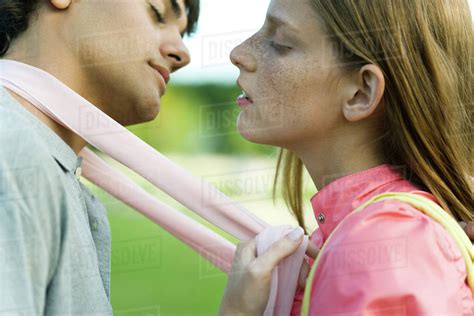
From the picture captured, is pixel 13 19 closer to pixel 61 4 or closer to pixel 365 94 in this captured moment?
pixel 61 4

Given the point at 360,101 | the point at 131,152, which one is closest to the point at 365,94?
the point at 360,101

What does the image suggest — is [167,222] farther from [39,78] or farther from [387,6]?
[387,6]

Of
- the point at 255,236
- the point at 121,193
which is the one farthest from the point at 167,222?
the point at 255,236

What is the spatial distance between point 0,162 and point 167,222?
0.36m

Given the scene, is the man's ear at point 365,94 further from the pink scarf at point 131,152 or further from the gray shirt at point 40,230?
the gray shirt at point 40,230

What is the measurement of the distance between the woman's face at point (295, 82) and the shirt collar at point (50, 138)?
30 cm

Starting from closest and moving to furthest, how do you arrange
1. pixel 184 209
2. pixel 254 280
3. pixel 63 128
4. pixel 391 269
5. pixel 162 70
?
1. pixel 391 269
2. pixel 254 280
3. pixel 63 128
4. pixel 162 70
5. pixel 184 209

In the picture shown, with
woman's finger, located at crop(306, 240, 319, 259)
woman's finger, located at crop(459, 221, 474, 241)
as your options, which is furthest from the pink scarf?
woman's finger, located at crop(459, 221, 474, 241)

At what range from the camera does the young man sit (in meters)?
1.14

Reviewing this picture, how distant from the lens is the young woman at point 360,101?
118 cm

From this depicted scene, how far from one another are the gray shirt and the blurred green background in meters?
0.34

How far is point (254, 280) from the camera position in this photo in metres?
1.13

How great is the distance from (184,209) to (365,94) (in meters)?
5.46

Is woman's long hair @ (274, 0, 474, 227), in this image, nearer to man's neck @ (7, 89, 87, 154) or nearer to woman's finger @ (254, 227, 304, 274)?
woman's finger @ (254, 227, 304, 274)
